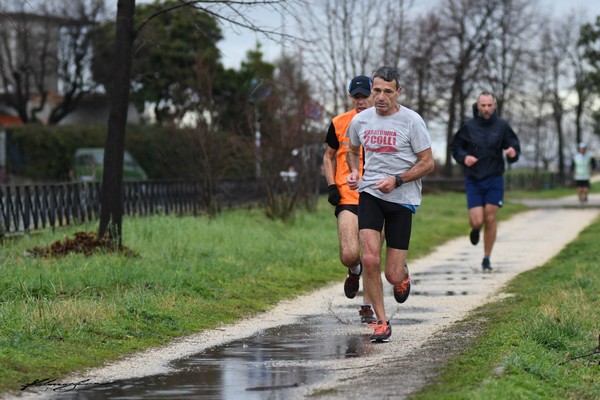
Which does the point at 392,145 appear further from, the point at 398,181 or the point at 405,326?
the point at 405,326

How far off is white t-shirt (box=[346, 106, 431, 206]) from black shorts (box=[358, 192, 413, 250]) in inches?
2.2

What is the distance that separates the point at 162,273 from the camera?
1270 centimetres

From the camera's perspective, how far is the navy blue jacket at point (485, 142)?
15203 mm

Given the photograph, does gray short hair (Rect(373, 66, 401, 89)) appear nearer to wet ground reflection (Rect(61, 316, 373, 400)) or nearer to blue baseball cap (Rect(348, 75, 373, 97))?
blue baseball cap (Rect(348, 75, 373, 97))

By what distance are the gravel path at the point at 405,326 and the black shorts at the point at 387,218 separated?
745 millimetres

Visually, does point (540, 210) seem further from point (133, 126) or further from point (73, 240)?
point (73, 240)

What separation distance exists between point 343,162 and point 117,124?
5041mm

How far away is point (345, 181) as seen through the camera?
34.8 ft

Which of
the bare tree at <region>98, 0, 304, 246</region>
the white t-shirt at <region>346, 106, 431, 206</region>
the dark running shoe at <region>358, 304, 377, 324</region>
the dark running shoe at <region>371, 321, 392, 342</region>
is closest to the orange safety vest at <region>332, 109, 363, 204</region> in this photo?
the dark running shoe at <region>358, 304, 377, 324</region>

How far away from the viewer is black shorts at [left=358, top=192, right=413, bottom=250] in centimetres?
943

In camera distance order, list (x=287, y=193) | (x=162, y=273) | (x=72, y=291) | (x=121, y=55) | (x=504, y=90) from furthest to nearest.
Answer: (x=504, y=90), (x=287, y=193), (x=121, y=55), (x=162, y=273), (x=72, y=291)

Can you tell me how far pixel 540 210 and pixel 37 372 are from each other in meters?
28.8

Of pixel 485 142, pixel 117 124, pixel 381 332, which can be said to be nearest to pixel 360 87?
pixel 381 332

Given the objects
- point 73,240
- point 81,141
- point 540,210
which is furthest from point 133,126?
point 73,240
